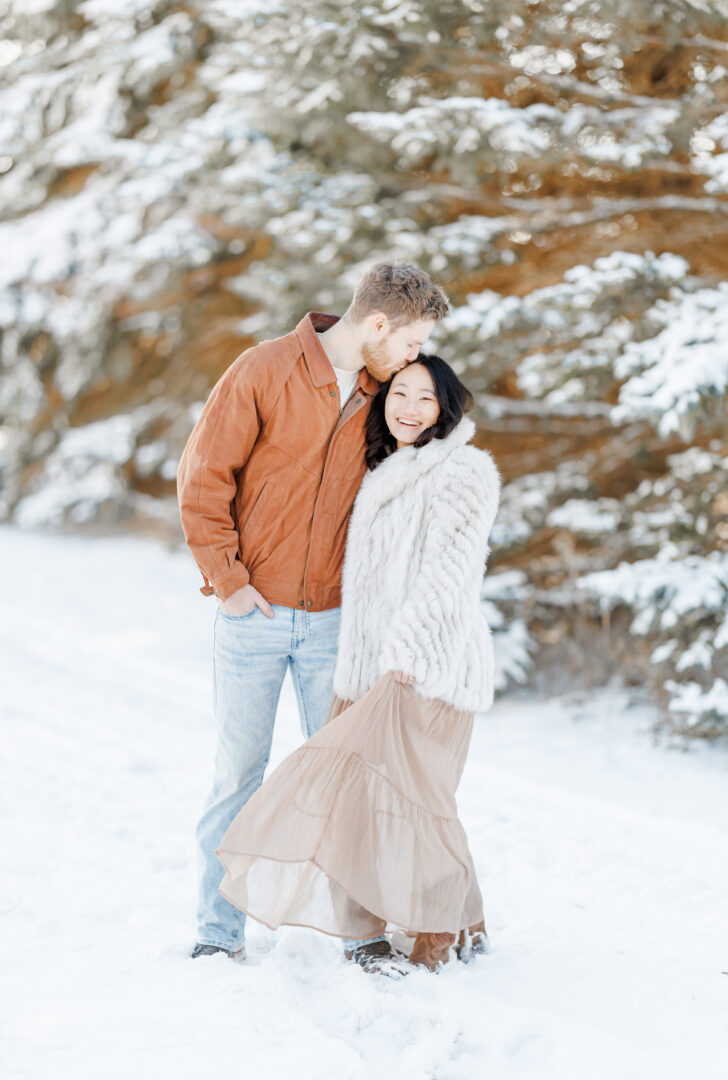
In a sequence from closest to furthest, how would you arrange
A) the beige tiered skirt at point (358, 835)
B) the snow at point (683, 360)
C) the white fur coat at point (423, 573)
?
the beige tiered skirt at point (358, 835)
the white fur coat at point (423, 573)
the snow at point (683, 360)

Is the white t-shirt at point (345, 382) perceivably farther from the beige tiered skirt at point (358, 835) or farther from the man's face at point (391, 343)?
the beige tiered skirt at point (358, 835)

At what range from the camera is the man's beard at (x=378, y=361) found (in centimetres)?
274

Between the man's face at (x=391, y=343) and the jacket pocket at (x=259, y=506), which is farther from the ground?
the man's face at (x=391, y=343)

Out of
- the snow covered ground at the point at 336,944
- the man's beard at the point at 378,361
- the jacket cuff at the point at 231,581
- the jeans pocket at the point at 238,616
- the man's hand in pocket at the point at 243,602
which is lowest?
the snow covered ground at the point at 336,944

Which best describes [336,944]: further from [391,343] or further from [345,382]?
[391,343]

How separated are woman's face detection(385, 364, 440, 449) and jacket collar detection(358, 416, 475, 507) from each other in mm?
53

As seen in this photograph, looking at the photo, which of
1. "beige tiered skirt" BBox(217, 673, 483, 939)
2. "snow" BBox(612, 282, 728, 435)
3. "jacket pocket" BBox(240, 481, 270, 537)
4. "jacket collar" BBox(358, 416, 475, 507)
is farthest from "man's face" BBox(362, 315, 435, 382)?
"snow" BBox(612, 282, 728, 435)

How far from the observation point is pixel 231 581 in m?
2.71

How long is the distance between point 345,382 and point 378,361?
0.13m

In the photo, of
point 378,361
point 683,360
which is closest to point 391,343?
point 378,361

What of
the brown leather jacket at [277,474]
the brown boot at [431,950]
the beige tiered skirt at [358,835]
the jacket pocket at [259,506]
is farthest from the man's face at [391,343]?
the brown boot at [431,950]

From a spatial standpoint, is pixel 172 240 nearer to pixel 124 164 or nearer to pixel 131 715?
pixel 124 164

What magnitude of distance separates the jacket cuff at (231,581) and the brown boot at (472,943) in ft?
4.13

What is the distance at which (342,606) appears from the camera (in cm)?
284
